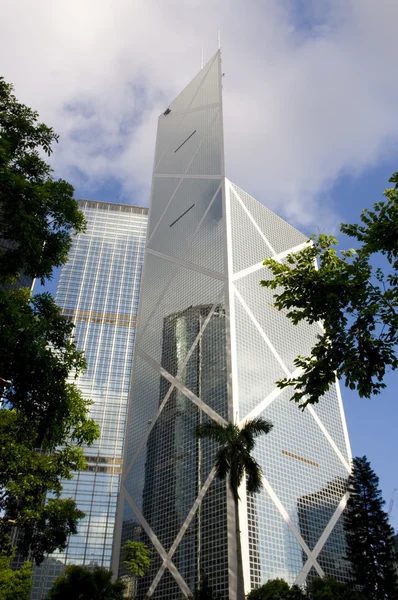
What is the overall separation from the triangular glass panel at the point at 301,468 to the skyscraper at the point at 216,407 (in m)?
0.18

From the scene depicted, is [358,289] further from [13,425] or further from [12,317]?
[13,425]

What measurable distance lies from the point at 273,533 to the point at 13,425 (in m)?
47.0

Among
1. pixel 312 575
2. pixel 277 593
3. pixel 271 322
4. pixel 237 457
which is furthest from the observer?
pixel 271 322

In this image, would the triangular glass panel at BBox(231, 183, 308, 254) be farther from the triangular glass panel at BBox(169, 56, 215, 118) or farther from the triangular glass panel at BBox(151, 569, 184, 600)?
the triangular glass panel at BBox(151, 569, 184, 600)

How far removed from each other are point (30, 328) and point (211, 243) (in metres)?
72.6

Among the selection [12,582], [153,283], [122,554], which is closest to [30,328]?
[12,582]

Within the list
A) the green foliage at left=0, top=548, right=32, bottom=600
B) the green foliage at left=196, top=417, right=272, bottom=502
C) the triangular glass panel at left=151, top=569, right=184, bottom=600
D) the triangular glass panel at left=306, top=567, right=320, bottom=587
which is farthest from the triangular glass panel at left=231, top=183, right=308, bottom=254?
the green foliage at left=0, top=548, right=32, bottom=600

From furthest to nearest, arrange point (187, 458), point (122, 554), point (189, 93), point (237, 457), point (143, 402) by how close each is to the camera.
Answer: point (189, 93) → point (143, 402) → point (122, 554) → point (187, 458) → point (237, 457)

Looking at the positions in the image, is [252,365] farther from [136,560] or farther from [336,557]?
[136,560]

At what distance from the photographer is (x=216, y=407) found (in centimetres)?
6712

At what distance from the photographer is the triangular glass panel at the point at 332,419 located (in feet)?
252

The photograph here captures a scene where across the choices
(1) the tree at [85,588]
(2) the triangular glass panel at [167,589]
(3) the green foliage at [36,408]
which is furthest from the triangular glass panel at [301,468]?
(3) the green foliage at [36,408]

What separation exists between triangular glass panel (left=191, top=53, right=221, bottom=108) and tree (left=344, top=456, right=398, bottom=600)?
269 ft

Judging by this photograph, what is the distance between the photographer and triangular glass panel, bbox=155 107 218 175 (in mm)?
110500
